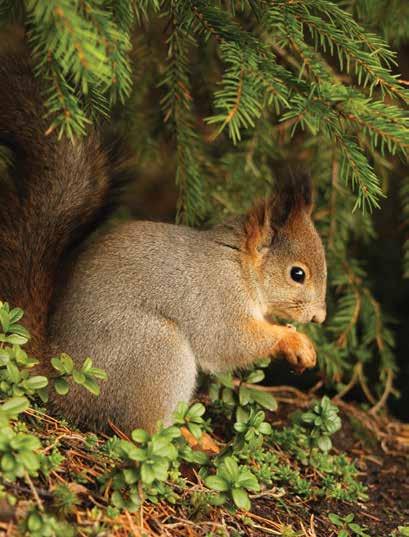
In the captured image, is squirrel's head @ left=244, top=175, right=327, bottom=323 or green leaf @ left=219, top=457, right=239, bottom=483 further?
squirrel's head @ left=244, top=175, right=327, bottom=323

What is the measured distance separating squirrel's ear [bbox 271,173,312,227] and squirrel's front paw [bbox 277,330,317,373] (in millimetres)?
287

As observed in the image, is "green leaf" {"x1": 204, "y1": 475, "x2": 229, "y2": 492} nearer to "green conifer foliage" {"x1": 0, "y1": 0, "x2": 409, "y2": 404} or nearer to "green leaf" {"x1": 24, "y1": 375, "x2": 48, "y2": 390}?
"green leaf" {"x1": 24, "y1": 375, "x2": 48, "y2": 390}

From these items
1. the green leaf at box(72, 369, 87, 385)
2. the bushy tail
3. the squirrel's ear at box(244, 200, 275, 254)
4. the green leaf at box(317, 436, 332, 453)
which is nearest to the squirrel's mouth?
the squirrel's ear at box(244, 200, 275, 254)

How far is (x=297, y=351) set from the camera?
1.80 m

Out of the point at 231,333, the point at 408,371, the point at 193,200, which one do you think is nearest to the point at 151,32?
the point at 193,200

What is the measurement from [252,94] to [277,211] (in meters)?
0.51

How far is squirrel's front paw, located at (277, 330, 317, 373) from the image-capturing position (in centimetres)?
179

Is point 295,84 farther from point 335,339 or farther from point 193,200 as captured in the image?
point 335,339

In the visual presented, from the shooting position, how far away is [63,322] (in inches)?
65.3

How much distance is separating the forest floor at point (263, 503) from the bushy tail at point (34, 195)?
30 cm

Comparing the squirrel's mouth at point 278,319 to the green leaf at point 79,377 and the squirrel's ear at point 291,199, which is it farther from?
the green leaf at point 79,377

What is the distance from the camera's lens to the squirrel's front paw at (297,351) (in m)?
1.79

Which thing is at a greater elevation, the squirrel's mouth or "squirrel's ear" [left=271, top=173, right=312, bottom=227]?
"squirrel's ear" [left=271, top=173, right=312, bottom=227]

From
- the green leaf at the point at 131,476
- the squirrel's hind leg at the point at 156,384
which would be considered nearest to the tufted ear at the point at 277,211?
the squirrel's hind leg at the point at 156,384
